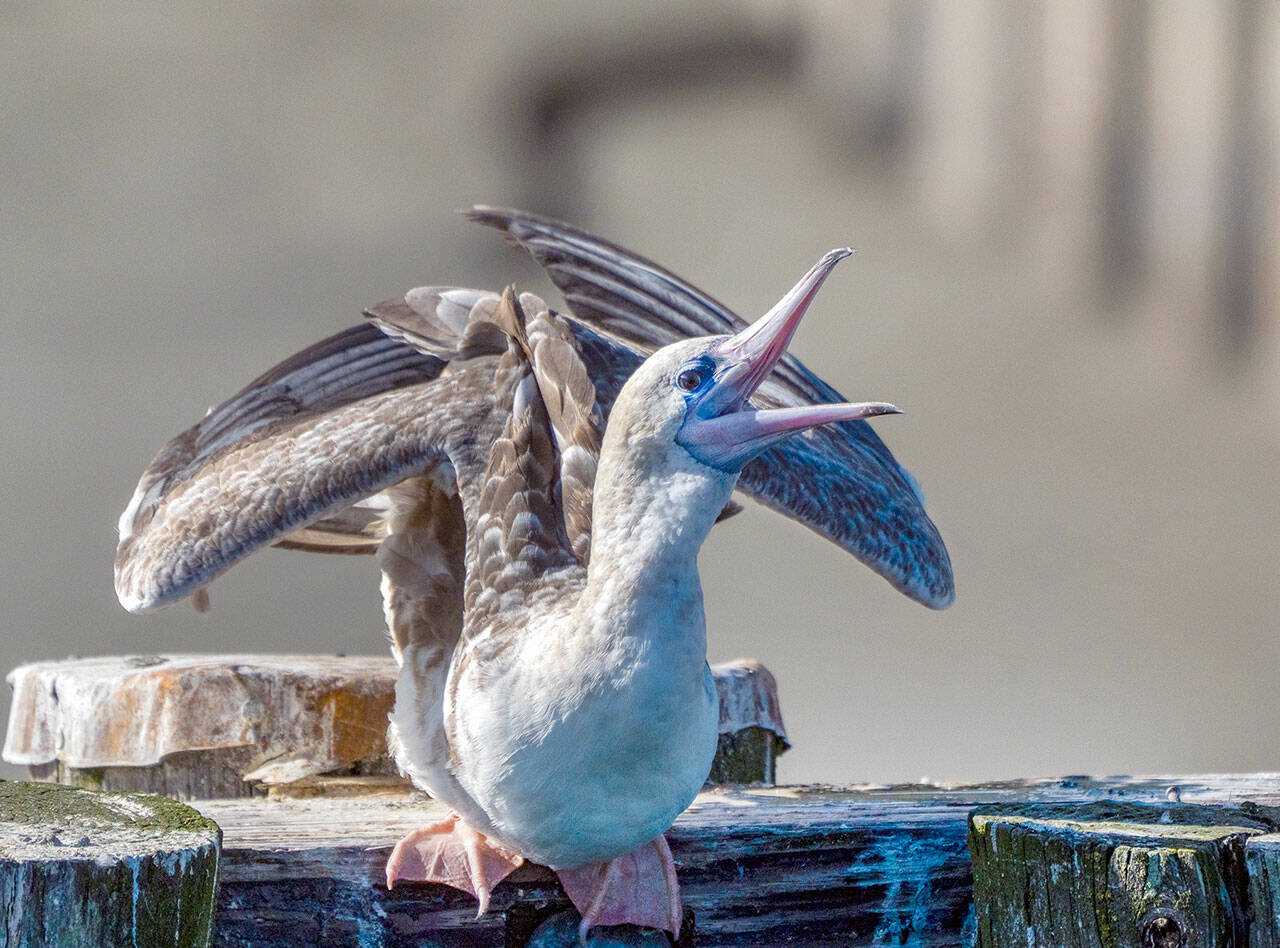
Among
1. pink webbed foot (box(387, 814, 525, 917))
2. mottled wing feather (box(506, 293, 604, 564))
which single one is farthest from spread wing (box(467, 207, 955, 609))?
pink webbed foot (box(387, 814, 525, 917))

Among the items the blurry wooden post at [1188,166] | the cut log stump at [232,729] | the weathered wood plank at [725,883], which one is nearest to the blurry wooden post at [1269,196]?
the blurry wooden post at [1188,166]

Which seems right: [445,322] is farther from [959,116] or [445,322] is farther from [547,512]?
[959,116]

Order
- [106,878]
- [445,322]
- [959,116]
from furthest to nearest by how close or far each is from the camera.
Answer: [959,116], [445,322], [106,878]

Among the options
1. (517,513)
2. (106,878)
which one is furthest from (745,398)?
(106,878)

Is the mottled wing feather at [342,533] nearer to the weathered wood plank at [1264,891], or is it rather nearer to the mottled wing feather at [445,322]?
the mottled wing feather at [445,322]

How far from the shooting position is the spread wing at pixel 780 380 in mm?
3646

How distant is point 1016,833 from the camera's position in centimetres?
212

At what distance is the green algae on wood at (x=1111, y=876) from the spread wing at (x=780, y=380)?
1.46 meters

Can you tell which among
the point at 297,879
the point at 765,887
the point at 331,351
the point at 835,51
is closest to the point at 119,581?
the point at 331,351

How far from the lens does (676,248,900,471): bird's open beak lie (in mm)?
2168

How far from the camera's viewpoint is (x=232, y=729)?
132 inches

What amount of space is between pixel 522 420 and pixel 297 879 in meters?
1.01

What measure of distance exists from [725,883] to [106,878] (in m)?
1.02

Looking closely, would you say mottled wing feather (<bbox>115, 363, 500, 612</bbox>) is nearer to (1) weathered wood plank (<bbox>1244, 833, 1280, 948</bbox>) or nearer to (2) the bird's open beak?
(2) the bird's open beak
